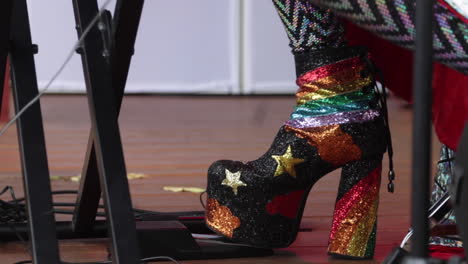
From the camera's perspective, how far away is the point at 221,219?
40.3 inches

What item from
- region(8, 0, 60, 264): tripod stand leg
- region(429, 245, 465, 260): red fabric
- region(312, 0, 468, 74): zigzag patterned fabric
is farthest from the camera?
region(429, 245, 465, 260): red fabric

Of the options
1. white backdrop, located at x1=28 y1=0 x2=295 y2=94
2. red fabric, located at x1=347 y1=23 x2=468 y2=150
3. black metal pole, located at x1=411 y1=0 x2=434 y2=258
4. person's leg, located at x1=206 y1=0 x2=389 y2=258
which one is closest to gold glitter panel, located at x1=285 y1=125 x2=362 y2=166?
person's leg, located at x1=206 y1=0 x2=389 y2=258

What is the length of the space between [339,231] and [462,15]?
388mm

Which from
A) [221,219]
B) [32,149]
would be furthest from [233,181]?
[32,149]

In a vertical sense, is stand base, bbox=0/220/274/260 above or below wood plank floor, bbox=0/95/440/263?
above

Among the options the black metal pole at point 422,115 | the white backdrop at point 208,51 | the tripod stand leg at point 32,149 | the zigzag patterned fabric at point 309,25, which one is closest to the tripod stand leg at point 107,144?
the tripod stand leg at point 32,149

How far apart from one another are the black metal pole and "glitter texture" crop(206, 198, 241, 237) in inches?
21.4

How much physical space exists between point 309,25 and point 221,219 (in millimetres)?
260

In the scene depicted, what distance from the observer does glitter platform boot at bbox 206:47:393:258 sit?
38.2 inches

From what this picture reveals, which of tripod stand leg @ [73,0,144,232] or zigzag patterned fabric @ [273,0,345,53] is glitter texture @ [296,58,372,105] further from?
tripod stand leg @ [73,0,144,232]

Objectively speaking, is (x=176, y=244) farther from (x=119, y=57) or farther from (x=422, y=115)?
(x=422, y=115)

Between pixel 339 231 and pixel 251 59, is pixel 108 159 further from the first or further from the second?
pixel 251 59

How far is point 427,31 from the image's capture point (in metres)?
0.48

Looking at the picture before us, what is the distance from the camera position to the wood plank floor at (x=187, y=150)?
45.0 inches
